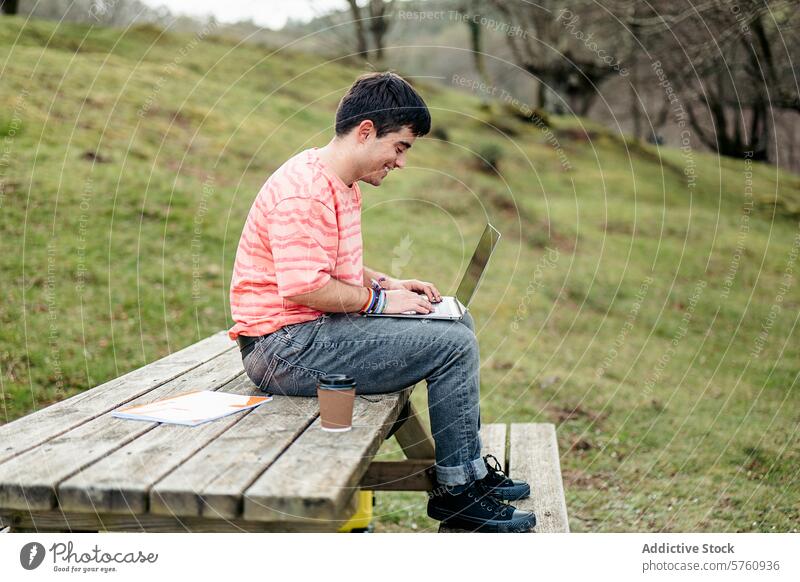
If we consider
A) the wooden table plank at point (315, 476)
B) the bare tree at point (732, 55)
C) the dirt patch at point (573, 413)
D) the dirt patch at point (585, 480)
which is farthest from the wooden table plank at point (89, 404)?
the bare tree at point (732, 55)

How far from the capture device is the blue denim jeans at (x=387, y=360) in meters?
2.96

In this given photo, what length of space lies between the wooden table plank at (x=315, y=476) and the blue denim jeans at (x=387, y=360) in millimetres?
343

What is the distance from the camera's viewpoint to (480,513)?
9.90 ft

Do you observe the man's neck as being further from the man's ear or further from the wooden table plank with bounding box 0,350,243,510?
the wooden table plank with bounding box 0,350,243,510

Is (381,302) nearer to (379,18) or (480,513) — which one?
(480,513)

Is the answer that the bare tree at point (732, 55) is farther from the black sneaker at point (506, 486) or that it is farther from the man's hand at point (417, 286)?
the black sneaker at point (506, 486)

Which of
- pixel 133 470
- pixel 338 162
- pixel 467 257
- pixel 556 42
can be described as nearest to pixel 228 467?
pixel 133 470

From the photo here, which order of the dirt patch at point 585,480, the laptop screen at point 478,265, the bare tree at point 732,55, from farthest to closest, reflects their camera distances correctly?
the bare tree at point 732,55 < the dirt patch at point 585,480 < the laptop screen at point 478,265

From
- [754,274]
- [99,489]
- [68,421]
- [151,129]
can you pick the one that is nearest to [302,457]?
[99,489]

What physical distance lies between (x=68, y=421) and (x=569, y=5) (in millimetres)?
16159

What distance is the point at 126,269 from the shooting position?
7.24 metres

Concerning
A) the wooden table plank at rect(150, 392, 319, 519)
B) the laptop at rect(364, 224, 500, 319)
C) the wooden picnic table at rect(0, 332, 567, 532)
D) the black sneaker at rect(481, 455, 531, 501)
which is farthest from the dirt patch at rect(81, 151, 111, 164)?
the wooden table plank at rect(150, 392, 319, 519)

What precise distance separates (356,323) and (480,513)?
80cm

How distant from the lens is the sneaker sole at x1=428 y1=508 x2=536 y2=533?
3.00 m
